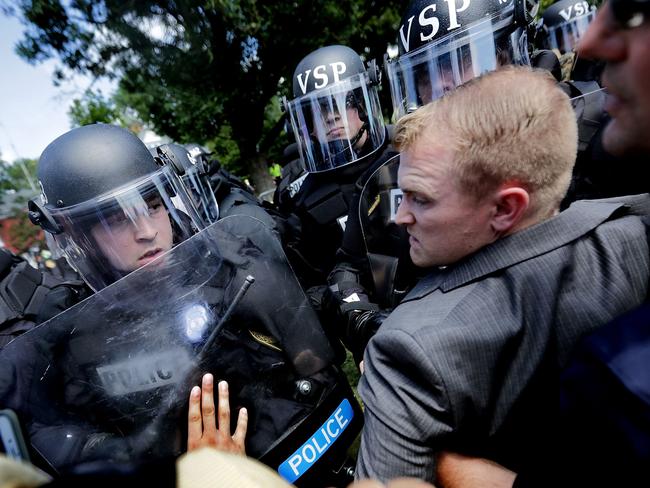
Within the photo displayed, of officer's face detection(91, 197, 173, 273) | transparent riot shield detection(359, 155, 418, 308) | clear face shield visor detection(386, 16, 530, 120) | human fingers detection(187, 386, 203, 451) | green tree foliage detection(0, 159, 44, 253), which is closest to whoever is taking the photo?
human fingers detection(187, 386, 203, 451)

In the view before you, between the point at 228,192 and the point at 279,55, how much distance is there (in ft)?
30.9

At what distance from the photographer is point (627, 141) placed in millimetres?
859

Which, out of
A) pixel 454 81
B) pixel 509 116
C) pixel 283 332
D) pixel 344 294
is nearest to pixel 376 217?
pixel 344 294

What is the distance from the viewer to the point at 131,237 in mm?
1802

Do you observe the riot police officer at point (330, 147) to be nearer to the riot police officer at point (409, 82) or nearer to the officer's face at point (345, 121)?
the officer's face at point (345, 121)

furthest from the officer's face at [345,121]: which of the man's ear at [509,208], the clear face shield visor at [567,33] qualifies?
the clear face shield visor at [567,33]

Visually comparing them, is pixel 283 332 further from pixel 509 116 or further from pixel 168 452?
pixel 509 116

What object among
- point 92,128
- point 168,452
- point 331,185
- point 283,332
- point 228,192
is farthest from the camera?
point 228,192

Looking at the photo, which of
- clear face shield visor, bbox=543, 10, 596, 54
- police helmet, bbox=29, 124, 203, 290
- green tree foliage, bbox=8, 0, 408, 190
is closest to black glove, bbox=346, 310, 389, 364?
police helmet, bbox=29, 124, 203, 290

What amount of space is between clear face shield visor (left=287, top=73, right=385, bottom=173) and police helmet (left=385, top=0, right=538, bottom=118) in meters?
0.51

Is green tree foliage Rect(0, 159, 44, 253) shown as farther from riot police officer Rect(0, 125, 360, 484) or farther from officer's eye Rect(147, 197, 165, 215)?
riot police officer Rect(0, 125, 360, 484)

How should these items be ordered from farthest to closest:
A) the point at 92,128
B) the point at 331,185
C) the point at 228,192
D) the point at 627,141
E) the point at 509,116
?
the point at 228,192 → the point at 331,185 → the point at 92,128 → the point at 509,116 → the point at 627,141

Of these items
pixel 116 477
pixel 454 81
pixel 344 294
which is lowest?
pixel 344 294

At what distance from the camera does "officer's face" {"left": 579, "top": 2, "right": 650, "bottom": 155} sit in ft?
2.53
